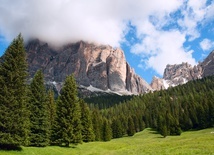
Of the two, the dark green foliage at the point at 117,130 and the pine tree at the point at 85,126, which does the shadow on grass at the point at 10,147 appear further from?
the dark green foliage at the point at 117,130

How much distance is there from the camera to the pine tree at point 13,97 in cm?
2770

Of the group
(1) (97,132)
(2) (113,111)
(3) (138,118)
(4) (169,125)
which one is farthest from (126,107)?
(1) (97,132)

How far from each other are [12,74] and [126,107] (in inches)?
5972

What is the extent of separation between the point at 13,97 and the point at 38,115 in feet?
42.8

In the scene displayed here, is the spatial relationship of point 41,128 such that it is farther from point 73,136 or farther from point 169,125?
point 169,125

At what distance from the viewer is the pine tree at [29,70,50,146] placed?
39.3 meters

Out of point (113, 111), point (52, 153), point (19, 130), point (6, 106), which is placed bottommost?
point (52, 153)

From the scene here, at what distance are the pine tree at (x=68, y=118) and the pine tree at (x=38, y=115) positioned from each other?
2857 millimetres

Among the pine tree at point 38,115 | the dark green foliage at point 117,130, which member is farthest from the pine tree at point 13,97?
the dark green foliage at point 117,130

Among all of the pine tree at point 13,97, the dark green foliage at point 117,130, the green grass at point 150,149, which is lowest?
the green grass at point 150,149

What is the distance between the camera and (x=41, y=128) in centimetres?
4069

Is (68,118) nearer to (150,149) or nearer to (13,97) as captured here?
(13,97)

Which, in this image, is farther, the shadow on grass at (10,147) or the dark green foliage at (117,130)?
the dark green foliage at (117,130)

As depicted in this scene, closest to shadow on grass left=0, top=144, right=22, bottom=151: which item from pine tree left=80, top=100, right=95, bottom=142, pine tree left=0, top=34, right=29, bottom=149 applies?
pine tree left=0, top=34, right=29, bottom=149
